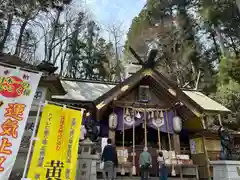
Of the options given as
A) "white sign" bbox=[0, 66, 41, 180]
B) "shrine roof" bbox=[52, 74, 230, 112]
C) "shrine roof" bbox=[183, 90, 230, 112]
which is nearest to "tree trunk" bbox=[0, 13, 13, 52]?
"shrine roof" bbox=[52, 74, 230, 112]

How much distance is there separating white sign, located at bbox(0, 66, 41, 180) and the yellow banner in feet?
1.60

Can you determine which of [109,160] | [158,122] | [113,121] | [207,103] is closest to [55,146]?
[109,160]

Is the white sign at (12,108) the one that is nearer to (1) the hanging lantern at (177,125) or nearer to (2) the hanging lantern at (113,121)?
(2) the hanging lantern at (113,121)

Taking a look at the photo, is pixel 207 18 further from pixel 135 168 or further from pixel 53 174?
pixel 53 174

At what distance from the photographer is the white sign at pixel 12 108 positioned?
411cm

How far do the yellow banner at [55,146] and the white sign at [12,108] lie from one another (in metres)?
0.49

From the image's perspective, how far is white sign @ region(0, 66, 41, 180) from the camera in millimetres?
4105

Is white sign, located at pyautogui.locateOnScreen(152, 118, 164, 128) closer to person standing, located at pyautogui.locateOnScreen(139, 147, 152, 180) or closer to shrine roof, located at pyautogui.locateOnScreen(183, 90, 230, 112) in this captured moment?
shrine roof, located at pyautogui.locateOnScreen(183, 90, 230, 112)

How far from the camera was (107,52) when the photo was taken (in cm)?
2905

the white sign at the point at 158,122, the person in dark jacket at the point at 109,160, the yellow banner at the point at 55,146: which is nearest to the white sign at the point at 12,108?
the yellow banner at the point at 55,146

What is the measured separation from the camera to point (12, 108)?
452 centimetres

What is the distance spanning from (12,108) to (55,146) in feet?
4.51

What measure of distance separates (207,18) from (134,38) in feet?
28.6

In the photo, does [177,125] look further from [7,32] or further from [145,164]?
[7,32]
